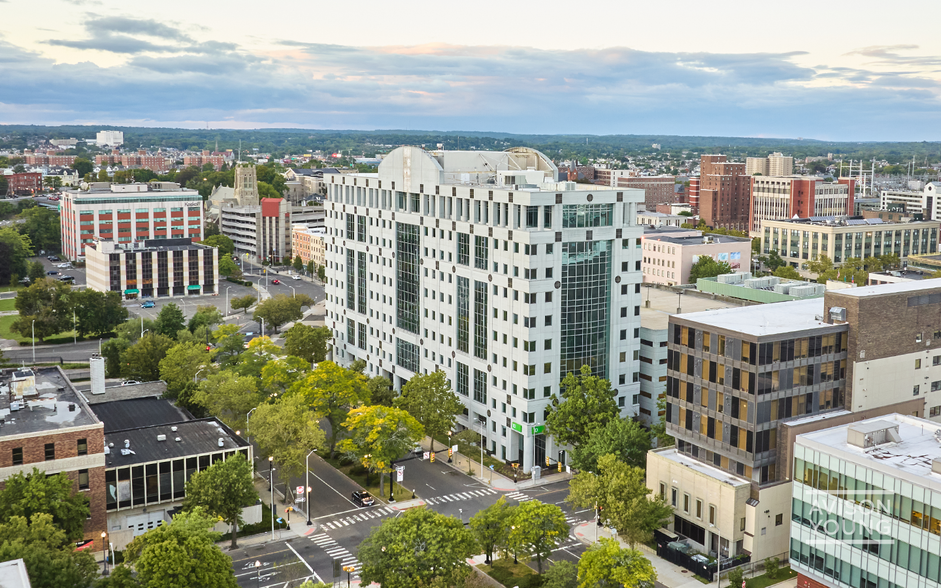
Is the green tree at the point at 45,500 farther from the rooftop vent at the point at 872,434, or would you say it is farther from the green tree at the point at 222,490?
the rooftop vent at the point at 872,434

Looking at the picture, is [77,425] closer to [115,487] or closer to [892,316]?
[115,487]

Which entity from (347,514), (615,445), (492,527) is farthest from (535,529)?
(347,514)

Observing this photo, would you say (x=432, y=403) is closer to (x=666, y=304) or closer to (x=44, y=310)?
(x=666, y=304)

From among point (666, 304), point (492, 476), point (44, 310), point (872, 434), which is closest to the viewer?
point (872, 434)

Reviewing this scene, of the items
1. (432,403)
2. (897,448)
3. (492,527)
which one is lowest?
(492,527)

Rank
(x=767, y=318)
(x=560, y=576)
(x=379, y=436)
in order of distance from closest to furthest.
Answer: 1. (x=560, y=576)
2. (x=767, y=318)
3. (x=379, y=436)

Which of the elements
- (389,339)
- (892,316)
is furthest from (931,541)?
(389,339)

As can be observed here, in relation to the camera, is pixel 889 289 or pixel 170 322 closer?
pixel 889 289

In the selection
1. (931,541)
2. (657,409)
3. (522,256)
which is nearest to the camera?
(931,541)
